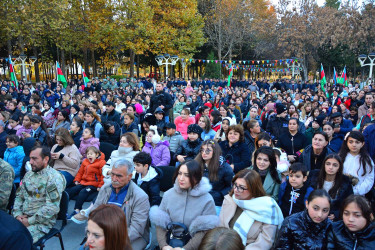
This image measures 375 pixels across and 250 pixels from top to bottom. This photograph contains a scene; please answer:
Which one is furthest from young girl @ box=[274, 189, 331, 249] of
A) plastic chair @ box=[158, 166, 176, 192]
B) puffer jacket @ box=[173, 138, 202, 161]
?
puffer jacket @ box=[173, 138, 202, 161]

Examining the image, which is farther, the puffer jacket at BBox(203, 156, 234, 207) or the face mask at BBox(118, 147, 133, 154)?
the face mask at BBox(118, 147, 133, 154)

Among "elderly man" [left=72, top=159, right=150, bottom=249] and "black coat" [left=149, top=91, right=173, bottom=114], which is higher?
"black coat" [left=149, top=91, right=173, bottom=114]

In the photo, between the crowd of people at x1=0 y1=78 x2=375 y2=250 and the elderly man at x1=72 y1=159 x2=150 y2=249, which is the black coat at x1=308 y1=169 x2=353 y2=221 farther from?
the elderly man at x1=72 y1=159 x2=150 y2=249

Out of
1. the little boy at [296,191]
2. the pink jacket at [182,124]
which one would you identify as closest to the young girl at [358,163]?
the little boy at [296,191]

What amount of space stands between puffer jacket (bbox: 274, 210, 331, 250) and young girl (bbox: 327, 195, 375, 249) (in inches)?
4.4

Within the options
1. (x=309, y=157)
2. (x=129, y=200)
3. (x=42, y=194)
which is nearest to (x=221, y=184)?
(x=129, y=200)

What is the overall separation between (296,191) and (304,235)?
0.84m

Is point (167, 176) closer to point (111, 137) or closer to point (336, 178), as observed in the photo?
point (336, 178)

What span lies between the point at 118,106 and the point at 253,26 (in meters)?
29.3

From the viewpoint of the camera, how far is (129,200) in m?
3.36

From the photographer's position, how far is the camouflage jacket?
3656mm

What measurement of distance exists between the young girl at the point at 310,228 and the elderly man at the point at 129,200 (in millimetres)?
1442

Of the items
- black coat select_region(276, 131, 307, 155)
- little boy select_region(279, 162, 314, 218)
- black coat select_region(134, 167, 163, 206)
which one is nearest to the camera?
little boy select_region(279, 162, 314, 218)

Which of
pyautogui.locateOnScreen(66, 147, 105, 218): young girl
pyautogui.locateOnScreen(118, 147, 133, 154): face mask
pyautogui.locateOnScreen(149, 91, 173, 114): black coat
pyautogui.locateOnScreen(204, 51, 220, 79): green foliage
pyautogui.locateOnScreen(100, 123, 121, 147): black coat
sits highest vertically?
pyautogui.locateOnScreen(204, 51, 220, 79): green foliage
